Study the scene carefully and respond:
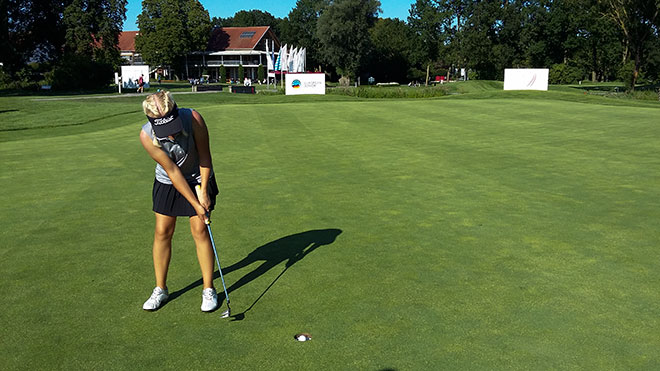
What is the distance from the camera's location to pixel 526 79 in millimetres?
51469

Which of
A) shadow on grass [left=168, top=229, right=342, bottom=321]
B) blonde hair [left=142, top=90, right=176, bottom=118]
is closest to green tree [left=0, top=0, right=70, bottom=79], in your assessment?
shadow on grass [left=168, top=229, right=342, bottom=321]

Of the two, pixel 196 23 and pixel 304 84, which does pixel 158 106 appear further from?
pixel 196 23

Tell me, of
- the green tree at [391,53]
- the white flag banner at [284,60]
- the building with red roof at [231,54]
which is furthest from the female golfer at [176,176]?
the building with red roof at [231,54]

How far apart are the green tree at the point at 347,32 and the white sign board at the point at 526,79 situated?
49393 mm

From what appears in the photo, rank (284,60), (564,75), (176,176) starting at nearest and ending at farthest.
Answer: (176,176) < (284,60) < (564,75)

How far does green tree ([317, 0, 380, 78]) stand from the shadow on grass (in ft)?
303

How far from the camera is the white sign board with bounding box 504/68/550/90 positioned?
168 feet

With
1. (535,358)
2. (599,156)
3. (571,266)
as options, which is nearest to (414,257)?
(571,266)

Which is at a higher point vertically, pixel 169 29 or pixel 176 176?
pixel 169 29

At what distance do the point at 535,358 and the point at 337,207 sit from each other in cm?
552

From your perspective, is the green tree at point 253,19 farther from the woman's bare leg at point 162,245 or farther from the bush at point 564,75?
the woman's bare leg at point 162,245

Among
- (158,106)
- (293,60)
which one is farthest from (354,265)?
(293,60)

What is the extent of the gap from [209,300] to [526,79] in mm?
51128

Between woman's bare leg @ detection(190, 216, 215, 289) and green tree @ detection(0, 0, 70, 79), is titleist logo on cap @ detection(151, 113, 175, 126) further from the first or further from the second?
green tree @ detection(0, 0, 70, 79)
